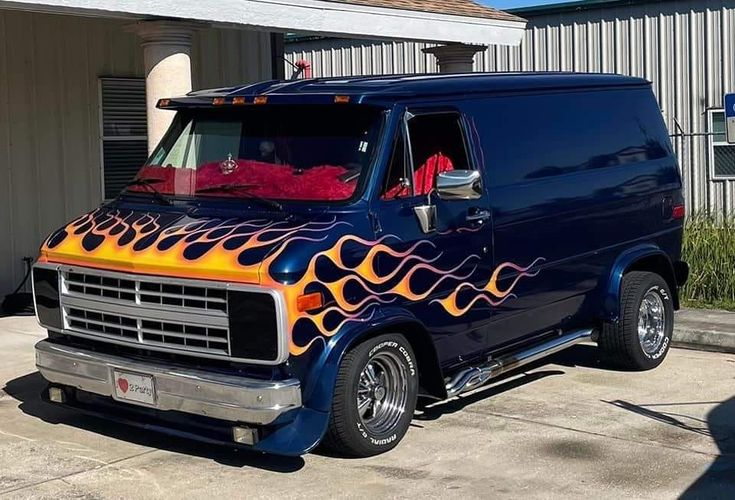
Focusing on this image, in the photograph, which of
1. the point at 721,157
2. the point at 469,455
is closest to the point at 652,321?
the point at 469,455

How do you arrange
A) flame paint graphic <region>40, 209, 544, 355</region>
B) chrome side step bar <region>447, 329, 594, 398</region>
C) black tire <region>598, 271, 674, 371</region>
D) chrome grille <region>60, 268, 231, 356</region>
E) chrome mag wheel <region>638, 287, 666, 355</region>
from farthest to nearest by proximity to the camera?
chrome mag wheel <region>638, 287, 666, 355</region> → black tire <region>598, 271, 674, 371</region> → chrome side step bar <region>447, 329, 594, 398</region> → chrome grille <region>60, 268, 231, 356</region> → flame paint graphic <region>40, 209, 544, 355</region>

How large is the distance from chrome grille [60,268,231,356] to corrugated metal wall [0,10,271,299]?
18.9ft

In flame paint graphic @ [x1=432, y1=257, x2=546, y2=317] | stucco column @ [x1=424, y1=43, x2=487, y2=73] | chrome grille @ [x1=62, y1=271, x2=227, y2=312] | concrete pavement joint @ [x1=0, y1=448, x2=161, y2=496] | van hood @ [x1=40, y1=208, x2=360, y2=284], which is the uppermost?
stucco column @ [x1=424, y1=43, x2=487, y2=73]

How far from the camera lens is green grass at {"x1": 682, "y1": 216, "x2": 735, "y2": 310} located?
459 inches

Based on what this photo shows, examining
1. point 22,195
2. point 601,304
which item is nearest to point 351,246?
point 601,304

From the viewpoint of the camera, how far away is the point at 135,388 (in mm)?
6219

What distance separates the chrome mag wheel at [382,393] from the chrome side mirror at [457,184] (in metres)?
1.02

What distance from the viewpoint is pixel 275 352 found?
5.75 meters

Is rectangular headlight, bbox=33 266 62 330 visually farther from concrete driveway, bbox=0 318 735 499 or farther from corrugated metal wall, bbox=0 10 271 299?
corrugated metal wall, bbox=0 10 271 299

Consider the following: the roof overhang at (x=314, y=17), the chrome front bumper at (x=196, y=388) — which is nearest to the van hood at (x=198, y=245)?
the chrome front bumper at (x=196, y=388)

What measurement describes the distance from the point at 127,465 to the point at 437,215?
235 centimetres

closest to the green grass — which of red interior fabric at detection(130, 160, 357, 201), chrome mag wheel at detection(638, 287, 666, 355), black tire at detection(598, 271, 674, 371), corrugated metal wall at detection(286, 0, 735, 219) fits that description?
chrome mag wheel at detection(638, 287, 666, 355)

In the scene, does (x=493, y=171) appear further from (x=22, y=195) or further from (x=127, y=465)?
(x=22, y=195)

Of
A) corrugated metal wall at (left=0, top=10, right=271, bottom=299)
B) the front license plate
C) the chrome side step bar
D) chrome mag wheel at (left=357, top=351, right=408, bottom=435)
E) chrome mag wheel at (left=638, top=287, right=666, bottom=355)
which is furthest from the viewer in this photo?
corrugated metal wall at (left=0, top=10, right=271, bottom=299)
